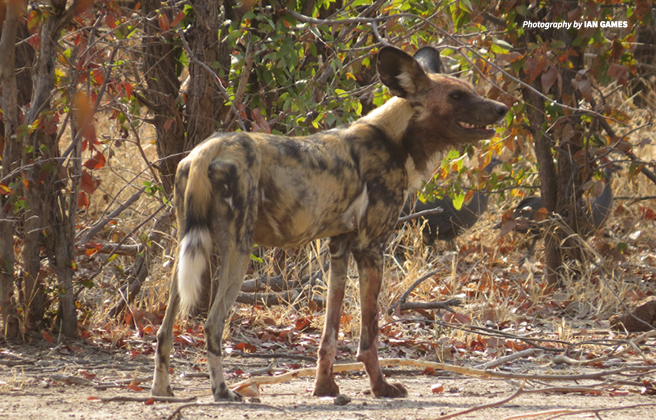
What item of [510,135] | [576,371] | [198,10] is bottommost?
[576,371]

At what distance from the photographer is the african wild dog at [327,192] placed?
2.90 metres

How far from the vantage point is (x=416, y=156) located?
11.5 ft

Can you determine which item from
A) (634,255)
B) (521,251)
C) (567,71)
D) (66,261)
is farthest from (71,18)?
(634,255)

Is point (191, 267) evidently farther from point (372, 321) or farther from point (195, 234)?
point (372, 321)

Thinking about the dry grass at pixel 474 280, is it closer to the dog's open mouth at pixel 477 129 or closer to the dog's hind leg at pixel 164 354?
the dog's hind leg at pixel 164 354

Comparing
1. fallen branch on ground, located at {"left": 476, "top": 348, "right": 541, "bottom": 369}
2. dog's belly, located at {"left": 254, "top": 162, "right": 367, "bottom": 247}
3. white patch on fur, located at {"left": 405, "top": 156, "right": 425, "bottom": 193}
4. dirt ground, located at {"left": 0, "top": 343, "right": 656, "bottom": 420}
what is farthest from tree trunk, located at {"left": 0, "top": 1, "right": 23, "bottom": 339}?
fallen branch on ground, located at {"left": 476, "top": 348, "right": 541, "bottom": 369}

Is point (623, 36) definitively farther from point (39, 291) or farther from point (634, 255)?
point (39, 291)

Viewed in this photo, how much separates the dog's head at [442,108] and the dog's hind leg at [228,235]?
3.13 ft

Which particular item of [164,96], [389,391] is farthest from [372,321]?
[164,96]

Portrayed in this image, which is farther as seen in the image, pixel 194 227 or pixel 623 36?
pixel 623 36

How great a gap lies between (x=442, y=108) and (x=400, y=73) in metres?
0.27

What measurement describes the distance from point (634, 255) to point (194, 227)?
5197 millimetres

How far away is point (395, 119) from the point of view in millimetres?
3512

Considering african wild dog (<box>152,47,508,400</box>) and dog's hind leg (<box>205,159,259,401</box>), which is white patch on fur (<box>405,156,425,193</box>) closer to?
african wild dog (<box>152,47,508,400</box>)
